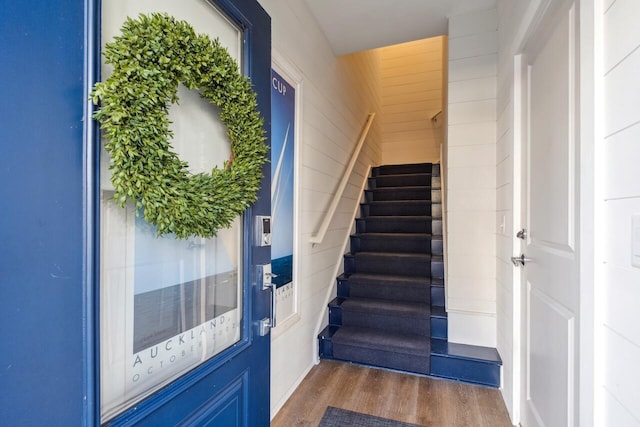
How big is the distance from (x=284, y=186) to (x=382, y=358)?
1.57 metres

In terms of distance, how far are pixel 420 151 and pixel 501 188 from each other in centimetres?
314

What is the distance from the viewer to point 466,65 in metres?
2.35

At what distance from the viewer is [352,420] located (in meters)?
1.79

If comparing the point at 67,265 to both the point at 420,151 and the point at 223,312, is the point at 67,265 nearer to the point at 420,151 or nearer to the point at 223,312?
the point at 223,312

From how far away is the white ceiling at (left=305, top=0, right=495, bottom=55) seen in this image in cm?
222

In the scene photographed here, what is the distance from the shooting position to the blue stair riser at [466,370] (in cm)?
209

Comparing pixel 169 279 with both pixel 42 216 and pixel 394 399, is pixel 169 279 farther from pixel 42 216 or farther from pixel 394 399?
pixel 394 399

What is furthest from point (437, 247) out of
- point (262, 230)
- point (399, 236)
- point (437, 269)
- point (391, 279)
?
point (262, 230)

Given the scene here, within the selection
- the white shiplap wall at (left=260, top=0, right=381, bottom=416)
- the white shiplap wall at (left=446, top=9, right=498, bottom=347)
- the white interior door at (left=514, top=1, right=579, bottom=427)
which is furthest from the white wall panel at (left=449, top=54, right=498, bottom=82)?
the white shiplap wall at (left=260, top=0, right=381, bottom=416)

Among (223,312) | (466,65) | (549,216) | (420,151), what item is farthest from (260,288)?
(420,151)

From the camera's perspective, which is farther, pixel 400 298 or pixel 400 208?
pixel 400 208

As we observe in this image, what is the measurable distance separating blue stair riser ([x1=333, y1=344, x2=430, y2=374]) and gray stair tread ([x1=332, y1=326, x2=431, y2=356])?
0.11 ft
